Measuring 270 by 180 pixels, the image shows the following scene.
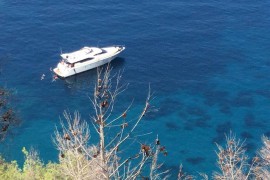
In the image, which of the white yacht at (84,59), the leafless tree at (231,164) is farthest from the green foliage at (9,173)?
the white yacht at (84,59)

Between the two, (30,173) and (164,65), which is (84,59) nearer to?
(164,65)

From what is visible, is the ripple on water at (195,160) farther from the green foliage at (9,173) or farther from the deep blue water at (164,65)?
the green foliage at (9,173)

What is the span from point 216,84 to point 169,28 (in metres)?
22.4

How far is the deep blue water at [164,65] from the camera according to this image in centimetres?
7056

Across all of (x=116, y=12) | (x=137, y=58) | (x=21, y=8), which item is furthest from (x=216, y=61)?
(x=21, y=8)

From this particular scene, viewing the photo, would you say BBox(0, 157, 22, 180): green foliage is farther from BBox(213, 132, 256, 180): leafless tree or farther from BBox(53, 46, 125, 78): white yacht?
BBox(53, 46, 125, 78): white yacht

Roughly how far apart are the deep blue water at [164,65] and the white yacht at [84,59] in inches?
68.6

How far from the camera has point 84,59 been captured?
286 ft

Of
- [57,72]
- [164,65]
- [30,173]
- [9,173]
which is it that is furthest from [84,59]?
[30,173]

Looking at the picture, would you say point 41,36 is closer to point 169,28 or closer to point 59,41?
point 59,41

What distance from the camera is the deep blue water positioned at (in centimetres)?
7056

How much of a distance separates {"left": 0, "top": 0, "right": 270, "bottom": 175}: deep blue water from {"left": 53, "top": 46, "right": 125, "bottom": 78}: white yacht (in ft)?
5.72

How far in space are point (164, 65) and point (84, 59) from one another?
1495 centimetres

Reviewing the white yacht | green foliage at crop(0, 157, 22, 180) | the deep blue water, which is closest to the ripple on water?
the deep blue water
